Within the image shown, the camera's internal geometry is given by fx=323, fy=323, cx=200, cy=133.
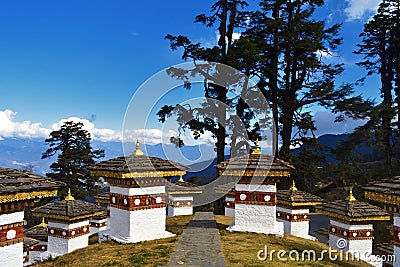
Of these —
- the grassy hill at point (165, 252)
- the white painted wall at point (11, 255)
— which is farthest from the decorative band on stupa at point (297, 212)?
the white painted wall at point (11, 255)

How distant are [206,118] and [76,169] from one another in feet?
49.3

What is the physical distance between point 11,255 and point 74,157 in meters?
24.2

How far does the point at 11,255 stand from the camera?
7113mm

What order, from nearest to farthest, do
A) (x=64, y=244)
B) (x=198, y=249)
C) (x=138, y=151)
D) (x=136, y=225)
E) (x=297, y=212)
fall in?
(x=198, y=249) < (x=136, y=225) < (x=138, y=151) < (x=64, y=244) < (x=297, y=212)

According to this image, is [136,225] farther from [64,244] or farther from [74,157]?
[74,157]

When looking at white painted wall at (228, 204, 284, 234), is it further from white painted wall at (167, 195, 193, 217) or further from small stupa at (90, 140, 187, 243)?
white painted wall at (167, 195, 193, 217)

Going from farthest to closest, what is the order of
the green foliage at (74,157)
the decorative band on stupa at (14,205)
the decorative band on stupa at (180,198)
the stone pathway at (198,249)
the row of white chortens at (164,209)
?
the green foliage at (74,157) → the decorative band on stupa at (180,198) → the row of white chortens at (164,209) → the stone pathway at (198,249) → the decorative band on stupa at (14,205)

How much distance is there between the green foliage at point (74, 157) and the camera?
2959 centimetres

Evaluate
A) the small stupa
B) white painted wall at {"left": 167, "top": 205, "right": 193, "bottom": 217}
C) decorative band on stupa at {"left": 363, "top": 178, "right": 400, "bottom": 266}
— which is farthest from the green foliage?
decorative band on stupa at {"left": 363, "top": 178, "right": 400, "bottom": 266}

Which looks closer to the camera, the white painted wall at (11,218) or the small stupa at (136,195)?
the white painted wall at (11,218)

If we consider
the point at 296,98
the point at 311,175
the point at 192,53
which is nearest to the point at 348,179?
the point at 311,175

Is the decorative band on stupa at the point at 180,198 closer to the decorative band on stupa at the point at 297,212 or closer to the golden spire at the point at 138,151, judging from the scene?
the decorative band on stupa at the point at 297,212

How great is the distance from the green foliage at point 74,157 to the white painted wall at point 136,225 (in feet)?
65.2

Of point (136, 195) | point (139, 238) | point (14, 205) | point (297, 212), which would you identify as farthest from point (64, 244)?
point (297, 212)
